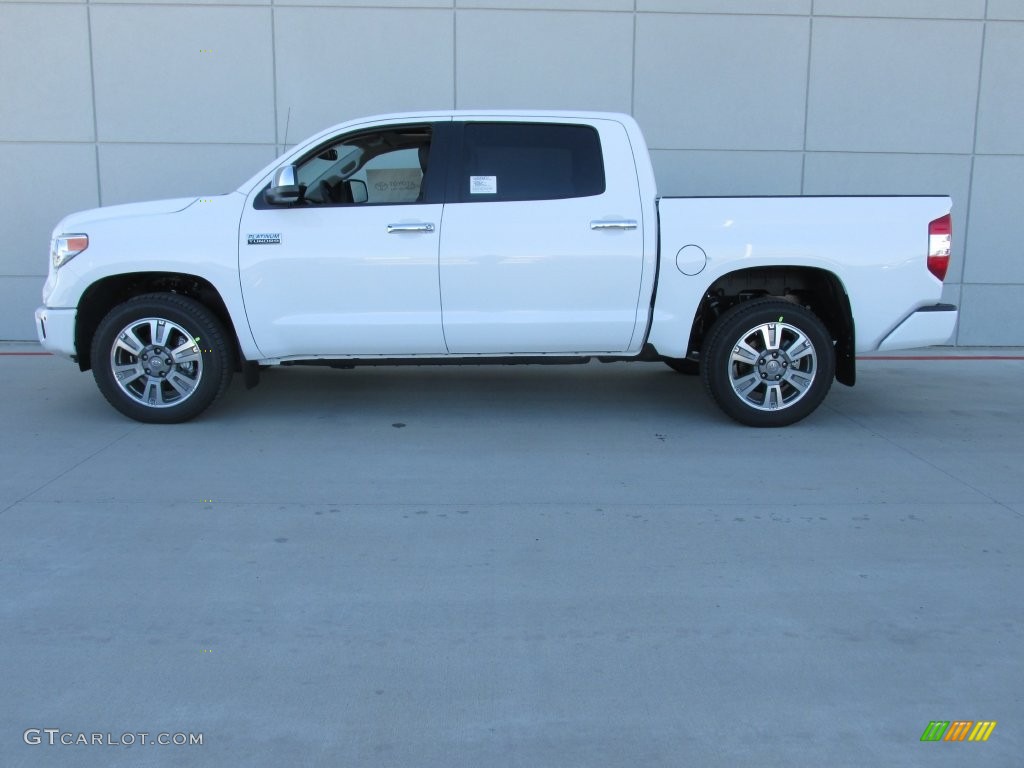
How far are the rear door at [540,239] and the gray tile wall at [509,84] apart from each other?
11.8ft

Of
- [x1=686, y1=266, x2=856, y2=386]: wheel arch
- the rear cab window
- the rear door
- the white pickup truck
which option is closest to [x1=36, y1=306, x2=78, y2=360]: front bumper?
the white pickup truck

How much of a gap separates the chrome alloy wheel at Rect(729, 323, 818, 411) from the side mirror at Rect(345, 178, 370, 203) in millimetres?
2735

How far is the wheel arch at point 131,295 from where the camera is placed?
6254 millimetres

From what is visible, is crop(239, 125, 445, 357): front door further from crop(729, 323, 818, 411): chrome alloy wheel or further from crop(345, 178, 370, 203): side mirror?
crop(729, 323, 818, 411): chrome alloy wheel

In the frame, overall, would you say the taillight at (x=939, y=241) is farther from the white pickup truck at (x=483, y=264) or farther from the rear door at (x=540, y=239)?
the rear door at (x=540, y=239)

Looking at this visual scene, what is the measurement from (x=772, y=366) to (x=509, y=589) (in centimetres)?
315

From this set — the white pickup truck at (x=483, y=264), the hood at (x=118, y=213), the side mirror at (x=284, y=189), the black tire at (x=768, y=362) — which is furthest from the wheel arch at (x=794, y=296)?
the hood at (x=118, y=213)

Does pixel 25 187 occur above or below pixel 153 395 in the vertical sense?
above

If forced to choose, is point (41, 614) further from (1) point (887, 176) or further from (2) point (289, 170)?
(1) point (887, 176)

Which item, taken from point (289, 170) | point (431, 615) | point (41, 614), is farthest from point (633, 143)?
point (41, 614)

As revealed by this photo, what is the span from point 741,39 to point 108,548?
26.7 ft

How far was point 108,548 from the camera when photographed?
14.0ft

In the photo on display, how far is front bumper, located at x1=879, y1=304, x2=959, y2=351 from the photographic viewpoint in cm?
609

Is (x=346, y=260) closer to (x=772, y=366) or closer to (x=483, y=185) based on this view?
(x=483, y=185)
